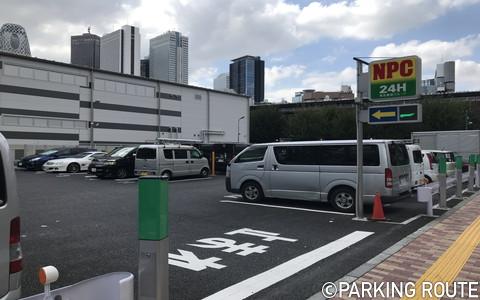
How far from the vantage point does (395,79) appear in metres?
9.30

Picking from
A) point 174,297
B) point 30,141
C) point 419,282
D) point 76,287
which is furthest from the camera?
point 30,141

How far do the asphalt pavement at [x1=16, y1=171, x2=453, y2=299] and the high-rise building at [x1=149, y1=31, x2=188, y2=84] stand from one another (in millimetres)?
74492

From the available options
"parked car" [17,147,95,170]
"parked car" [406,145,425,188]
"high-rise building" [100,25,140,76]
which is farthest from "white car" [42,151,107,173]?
"high-rise building" [100,25,140,76]

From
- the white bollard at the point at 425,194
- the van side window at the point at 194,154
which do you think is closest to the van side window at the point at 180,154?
the van side window at the point at 194,154

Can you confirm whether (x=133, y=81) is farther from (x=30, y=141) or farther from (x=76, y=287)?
(x=76, y=287)

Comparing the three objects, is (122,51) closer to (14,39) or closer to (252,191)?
(14,39)

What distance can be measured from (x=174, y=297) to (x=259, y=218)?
5.38 metres

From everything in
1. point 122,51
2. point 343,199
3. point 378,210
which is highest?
point 122,51

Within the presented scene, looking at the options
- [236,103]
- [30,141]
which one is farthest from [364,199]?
[236,103]

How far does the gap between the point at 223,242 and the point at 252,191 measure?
207 inches

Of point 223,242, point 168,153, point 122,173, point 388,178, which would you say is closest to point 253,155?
point 388,178

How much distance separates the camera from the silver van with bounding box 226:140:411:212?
10.4 metres

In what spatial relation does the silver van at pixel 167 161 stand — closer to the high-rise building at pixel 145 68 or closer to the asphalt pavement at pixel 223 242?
the asphalt pavement at pixel 223 242

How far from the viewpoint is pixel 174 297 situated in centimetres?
469
